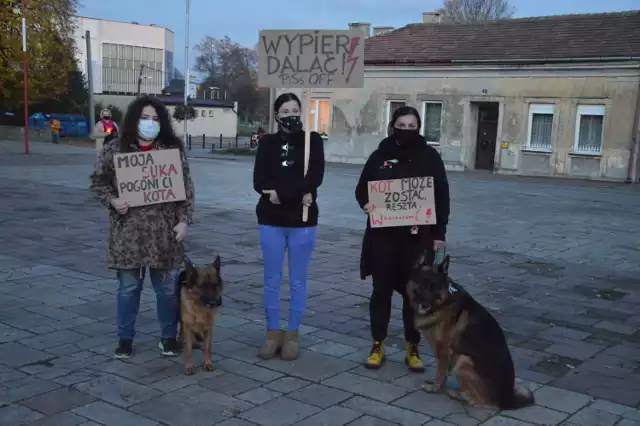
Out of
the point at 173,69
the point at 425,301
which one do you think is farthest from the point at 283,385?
the point at 173,69

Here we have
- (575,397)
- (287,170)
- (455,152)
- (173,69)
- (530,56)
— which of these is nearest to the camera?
(575,397)

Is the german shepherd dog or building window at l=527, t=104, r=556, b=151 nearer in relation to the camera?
the german shepherd dog

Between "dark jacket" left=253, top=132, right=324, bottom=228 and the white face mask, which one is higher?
the white face mask

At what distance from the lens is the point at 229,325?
6.28m

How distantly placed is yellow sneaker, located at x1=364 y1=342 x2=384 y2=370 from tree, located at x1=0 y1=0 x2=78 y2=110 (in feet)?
100

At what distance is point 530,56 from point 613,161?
223 inches

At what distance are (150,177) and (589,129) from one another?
25.4 metres

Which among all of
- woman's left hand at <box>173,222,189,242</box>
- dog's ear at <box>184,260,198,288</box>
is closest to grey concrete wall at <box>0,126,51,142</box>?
woman's left hand at <box>173,222,189,242</box>

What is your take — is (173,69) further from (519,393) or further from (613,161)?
(519,393)

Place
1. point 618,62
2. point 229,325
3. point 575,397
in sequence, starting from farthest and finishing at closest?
point 618,62 → point 229,325 → point 575,397

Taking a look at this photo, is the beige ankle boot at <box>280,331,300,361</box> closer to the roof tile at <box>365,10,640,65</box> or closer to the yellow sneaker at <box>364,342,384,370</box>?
the yellow sneaker at <box>364,342,384,370</box>

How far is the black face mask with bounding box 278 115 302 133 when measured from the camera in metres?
5.21

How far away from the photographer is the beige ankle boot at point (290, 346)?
211 inches

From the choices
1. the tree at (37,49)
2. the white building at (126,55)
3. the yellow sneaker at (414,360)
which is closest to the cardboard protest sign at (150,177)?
the yellow sneaker at (414,360)
